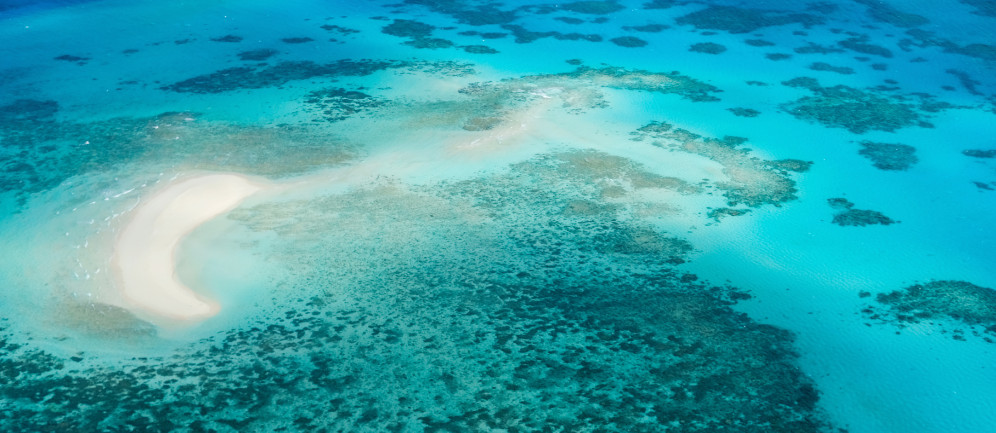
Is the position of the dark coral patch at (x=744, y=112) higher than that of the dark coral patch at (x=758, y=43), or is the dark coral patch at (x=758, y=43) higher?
the dark coral patch at (x=758, y=43)

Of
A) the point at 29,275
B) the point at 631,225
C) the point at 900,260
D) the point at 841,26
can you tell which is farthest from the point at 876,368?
the point at 841,26

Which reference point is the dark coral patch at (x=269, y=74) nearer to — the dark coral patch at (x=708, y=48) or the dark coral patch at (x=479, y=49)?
the dark coral patch at (x=479, y=49)

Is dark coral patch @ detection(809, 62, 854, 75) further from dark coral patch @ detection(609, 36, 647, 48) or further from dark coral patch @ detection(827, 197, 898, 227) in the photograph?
dark coral patch @ detection(827, 197, 898, 227)

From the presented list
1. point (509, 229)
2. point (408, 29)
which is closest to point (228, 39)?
point (408, 29)

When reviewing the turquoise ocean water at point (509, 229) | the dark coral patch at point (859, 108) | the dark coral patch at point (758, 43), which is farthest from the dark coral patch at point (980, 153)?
the dark coral patch at point (758, 43)

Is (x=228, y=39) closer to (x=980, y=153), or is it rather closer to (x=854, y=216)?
(x=854, y=216)
